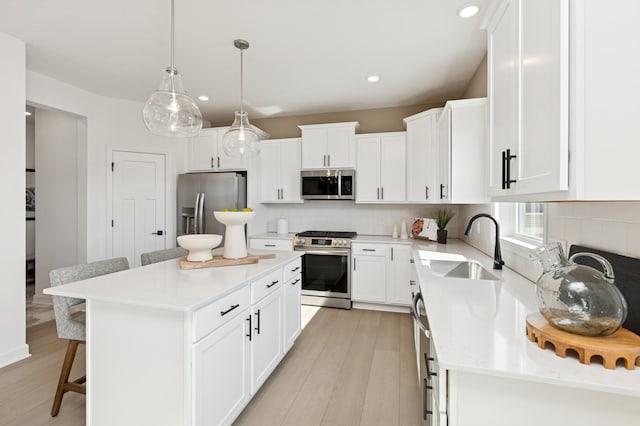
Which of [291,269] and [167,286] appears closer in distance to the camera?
[167,286]

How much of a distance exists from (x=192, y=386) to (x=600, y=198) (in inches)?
66.5

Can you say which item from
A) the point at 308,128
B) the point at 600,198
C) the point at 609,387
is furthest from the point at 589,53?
the point at 308,128

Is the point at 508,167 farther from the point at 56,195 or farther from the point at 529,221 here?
the point at 56,195

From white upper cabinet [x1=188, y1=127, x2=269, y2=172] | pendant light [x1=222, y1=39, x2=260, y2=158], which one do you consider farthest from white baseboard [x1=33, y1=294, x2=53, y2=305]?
pendant light [x1=222, y1=39, x2=260, y2=158]

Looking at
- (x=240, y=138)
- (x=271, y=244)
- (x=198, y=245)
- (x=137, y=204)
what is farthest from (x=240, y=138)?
(x=137, y=204)

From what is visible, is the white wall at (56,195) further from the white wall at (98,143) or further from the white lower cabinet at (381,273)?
the white lower cabinet at (381,273)

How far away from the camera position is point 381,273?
144 inches

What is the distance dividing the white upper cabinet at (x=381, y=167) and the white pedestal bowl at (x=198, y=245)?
7.69 feet

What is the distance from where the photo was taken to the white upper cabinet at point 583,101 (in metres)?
0.79

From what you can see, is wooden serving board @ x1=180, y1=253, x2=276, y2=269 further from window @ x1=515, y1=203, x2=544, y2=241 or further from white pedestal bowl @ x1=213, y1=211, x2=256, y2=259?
window @ x1=515, y1=203, x2=544, y2=241

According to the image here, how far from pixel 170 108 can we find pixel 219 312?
4.29ft

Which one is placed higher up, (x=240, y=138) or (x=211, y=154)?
(x=211, y=154)

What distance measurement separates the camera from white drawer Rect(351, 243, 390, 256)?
12.0 ft

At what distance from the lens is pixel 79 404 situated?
199cm
